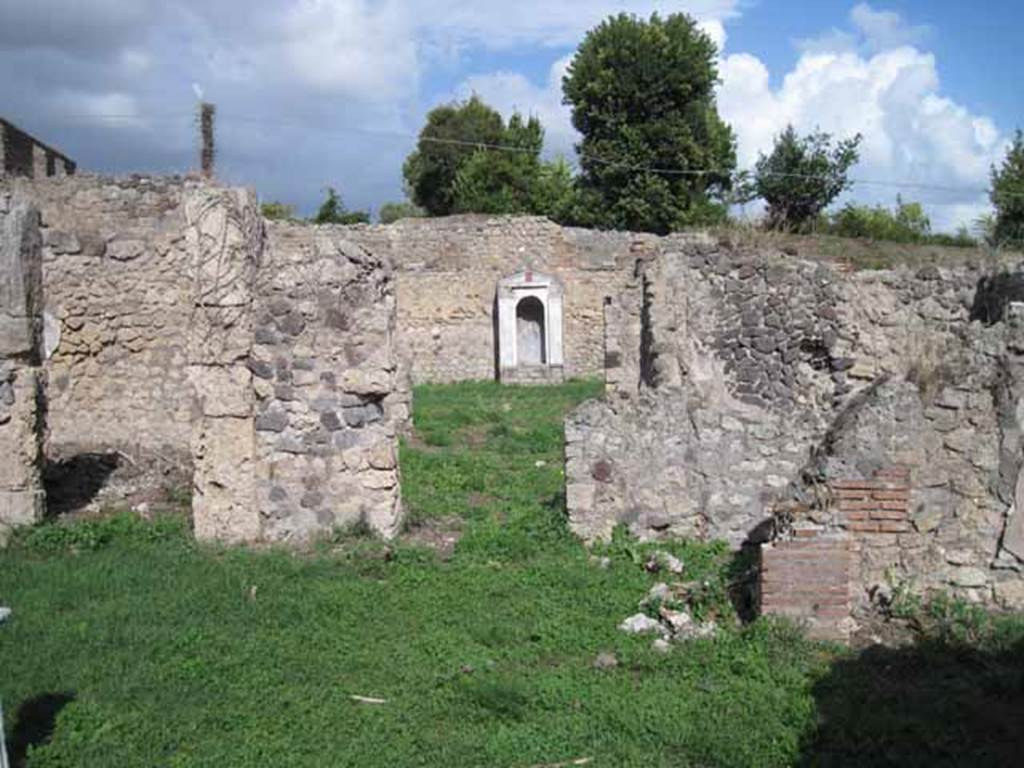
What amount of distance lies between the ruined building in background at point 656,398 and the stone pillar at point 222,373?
0.05 ft

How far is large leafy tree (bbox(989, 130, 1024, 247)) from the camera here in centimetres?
2683

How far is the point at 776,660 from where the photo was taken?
17.0ft

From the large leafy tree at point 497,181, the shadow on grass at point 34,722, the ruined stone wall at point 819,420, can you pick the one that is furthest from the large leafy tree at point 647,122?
the shadow on grass at point 34,722

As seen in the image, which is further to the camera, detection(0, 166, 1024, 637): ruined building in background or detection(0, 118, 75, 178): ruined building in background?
detection(0, 118, 75, 178): ruined building in background

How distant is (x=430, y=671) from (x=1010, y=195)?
28059 millimetres

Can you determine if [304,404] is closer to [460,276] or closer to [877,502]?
[877,502]

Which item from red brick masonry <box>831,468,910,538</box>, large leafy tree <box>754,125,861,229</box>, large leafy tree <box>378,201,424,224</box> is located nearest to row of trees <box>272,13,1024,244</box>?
large leafy tree <box>754,125,861,229</box>

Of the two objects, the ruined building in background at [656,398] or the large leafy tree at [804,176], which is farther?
the large leafy tree at [804,176]

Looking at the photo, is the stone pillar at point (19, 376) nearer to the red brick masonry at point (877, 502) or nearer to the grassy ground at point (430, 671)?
the grassy ground at point (430, 671)

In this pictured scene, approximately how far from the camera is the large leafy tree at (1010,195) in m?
26.8

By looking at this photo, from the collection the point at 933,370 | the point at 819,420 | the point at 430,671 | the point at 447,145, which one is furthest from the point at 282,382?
the point at 447,145

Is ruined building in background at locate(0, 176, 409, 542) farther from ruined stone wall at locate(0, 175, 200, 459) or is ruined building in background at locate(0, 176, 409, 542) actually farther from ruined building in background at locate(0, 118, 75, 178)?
ruined building in background at locate(0, 118, 75, 178)

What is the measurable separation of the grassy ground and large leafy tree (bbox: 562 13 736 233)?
2367 cm

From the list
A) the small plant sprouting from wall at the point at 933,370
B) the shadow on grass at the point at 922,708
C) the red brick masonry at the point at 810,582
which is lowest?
the shadow on grass at the point at 922,708
